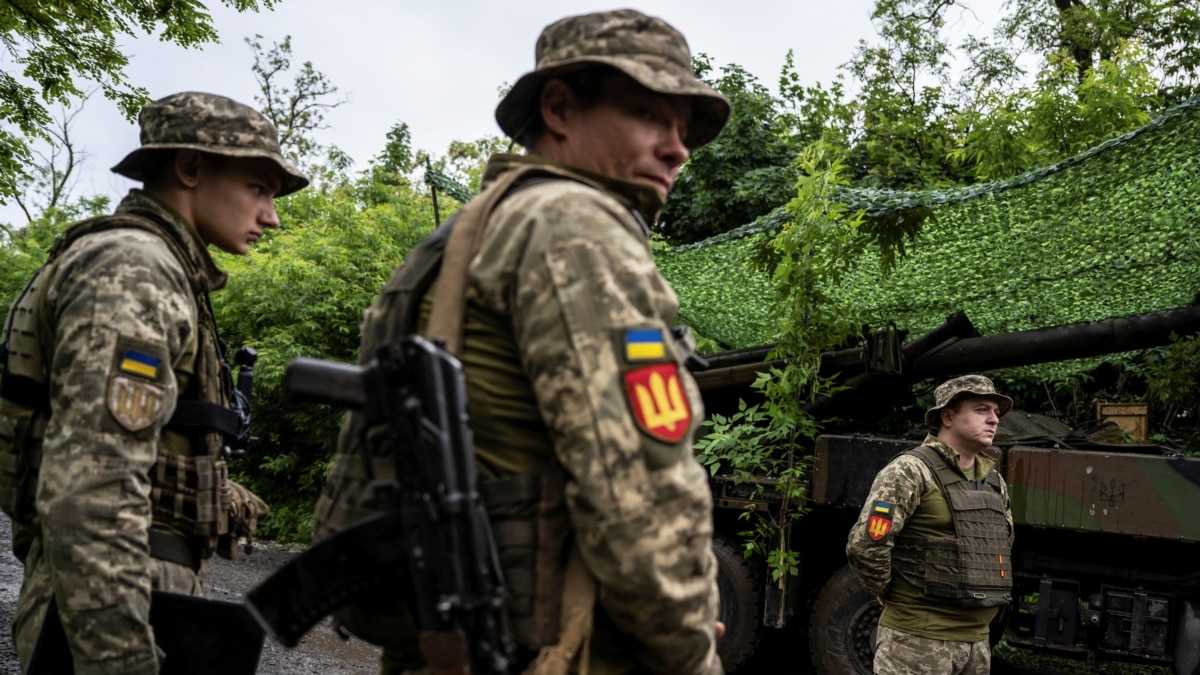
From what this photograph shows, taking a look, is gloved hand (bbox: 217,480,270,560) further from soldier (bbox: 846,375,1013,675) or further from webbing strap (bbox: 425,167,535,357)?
soldier (bbox: 846,375,1013,675)

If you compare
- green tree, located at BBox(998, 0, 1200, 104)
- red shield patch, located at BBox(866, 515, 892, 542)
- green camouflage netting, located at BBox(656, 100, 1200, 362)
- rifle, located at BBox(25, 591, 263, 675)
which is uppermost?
green tree, located at BBox(998, 0, 1200, 104)

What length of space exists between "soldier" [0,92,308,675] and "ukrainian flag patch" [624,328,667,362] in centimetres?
124

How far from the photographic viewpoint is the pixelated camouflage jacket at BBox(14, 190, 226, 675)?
2.38 meters

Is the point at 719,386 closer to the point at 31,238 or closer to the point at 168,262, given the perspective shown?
the point at 168,262

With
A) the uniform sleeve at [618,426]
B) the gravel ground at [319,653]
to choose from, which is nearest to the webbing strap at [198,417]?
the uniform sleeve at [618,426]

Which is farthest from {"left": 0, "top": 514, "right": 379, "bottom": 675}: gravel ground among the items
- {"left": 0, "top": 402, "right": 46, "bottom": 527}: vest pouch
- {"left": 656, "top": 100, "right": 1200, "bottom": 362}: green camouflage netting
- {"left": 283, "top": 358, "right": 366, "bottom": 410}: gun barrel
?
{"left": 283, "top": 358, "right": 366, "bottom": 410}: gun barrel

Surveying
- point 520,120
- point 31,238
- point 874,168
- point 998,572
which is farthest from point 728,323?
point 31,238

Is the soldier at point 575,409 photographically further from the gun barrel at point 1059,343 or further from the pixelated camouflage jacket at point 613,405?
the gun barrel at point 1059,343

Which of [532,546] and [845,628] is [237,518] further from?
[845,628]

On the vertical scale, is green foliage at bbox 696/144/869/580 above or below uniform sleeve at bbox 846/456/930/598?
above

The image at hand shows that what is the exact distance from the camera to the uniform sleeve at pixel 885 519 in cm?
520

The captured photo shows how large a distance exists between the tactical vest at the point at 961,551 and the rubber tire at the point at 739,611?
3.17 m

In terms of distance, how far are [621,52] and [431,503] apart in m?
0.87

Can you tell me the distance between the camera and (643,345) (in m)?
1.80
